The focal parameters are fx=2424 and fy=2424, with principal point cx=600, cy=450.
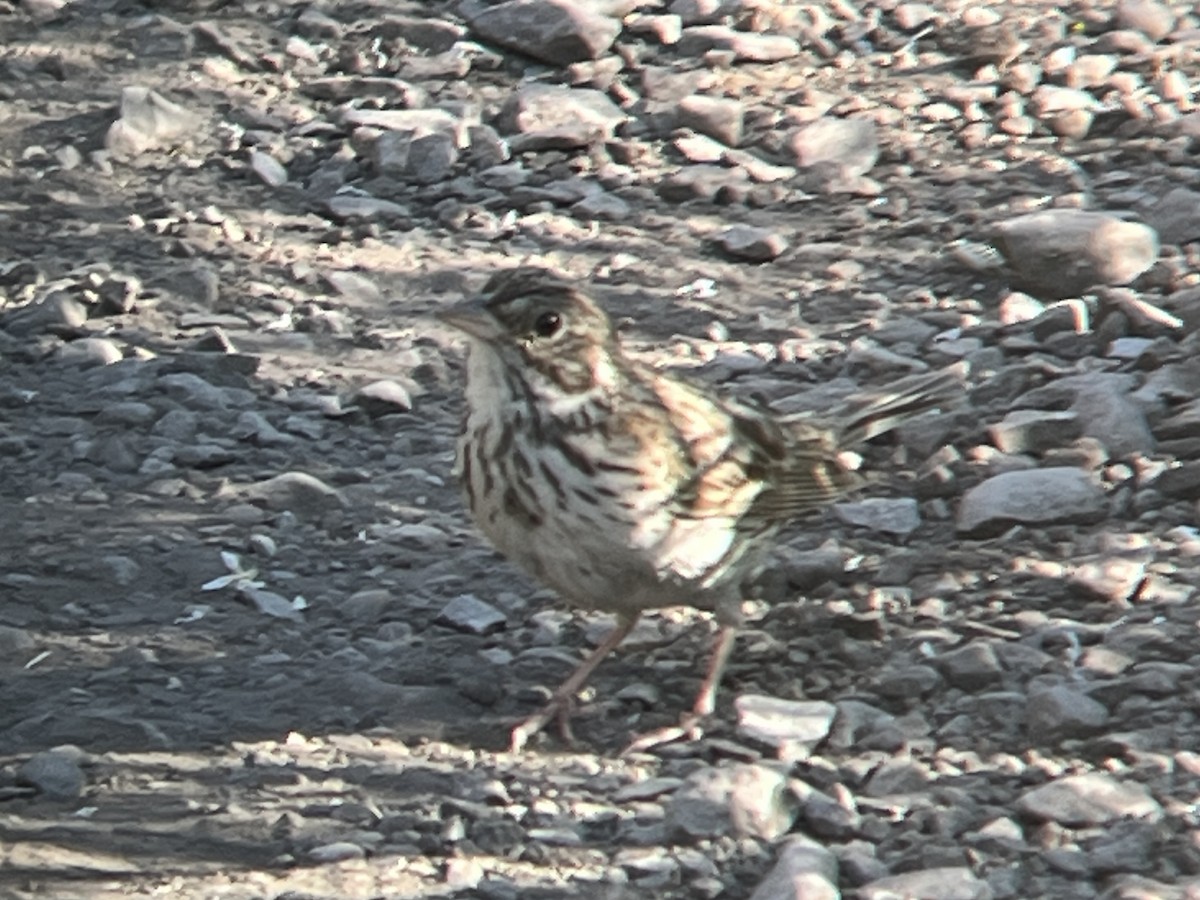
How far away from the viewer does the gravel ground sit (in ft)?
16.7

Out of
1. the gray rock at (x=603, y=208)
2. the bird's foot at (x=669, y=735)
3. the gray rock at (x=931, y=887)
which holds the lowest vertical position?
the gray rock at (x=603, y=208)

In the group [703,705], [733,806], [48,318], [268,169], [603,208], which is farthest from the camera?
[268,169]

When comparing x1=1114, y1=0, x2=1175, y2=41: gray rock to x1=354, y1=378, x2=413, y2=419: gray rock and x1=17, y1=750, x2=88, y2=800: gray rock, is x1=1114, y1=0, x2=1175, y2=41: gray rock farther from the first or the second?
x1=17, y1=750, x2=88, y2=800: gray rock

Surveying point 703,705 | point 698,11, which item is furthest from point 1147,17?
point 703,705

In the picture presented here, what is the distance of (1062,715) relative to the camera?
5266 millimetres

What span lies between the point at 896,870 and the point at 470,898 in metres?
0.85

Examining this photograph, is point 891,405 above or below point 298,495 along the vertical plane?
above

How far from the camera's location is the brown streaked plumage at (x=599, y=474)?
18.0ft

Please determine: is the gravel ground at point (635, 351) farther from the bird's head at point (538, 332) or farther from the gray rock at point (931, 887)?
the bird's head at point (538, 332)

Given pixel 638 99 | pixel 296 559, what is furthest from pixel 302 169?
pixel 296 559

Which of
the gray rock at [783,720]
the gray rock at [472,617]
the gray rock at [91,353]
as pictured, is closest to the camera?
the gray rock at [783,720]

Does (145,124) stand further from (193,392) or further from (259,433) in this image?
(259,433)

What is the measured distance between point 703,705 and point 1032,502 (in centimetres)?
117

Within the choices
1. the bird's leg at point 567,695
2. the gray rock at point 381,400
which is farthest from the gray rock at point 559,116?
the bird's leg at point 567,695
